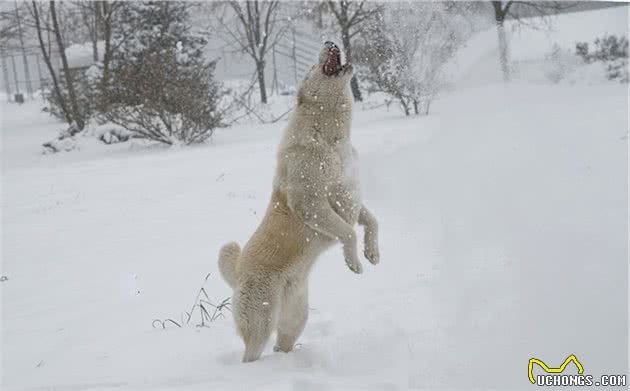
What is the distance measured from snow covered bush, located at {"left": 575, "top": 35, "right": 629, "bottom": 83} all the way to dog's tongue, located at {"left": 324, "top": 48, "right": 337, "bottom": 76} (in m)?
11.2

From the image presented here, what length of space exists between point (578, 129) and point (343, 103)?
7287mm

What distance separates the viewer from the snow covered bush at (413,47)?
11.0 m

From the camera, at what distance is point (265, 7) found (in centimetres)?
2211

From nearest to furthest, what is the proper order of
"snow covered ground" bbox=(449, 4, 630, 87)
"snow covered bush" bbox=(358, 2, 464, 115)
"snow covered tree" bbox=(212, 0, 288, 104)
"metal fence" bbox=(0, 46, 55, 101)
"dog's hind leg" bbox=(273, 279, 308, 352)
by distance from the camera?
1. "dog's hind leg" bbox=(273, 279, 308, 352)
2. "snow covered ground" bbox=(449, 4, 630, 87)
3. "snow covered bush" bbox=(358, 2, 464, 115)
4. "snow covered tree" bbox=(212, 0, 288, 104)
5. "metal fence" bbox=(0, 46, 55, 101)

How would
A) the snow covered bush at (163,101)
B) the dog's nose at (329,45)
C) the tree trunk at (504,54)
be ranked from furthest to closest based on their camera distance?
the snow covered bush at (163,101) < the tree trunk at (504,54) < the dog's nose at (329,45)

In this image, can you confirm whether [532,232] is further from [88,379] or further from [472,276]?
[88,379]

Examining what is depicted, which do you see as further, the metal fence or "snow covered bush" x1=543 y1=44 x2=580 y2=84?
the metal fence

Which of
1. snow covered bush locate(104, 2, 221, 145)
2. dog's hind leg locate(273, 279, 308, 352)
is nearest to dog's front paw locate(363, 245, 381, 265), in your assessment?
dog's hind leg locate(273, 279, 308, 352)

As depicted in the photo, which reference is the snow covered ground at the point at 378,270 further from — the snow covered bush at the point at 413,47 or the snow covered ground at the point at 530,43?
the snow covered bush at the point at 413,47

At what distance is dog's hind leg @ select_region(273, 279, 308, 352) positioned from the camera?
305cm

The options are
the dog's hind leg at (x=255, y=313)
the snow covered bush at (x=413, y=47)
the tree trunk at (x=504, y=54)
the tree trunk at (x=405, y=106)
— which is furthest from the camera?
the tree trunk at (x=405, y=106)

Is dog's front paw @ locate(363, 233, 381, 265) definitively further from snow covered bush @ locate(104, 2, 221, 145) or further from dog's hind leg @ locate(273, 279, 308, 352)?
snow covered bush @ locate(104, 2, 221, 145)

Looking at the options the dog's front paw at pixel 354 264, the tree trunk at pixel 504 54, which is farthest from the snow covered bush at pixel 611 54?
the dog's front paw at pixel 354 264

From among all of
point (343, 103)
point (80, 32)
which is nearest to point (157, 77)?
point (343, 103)
